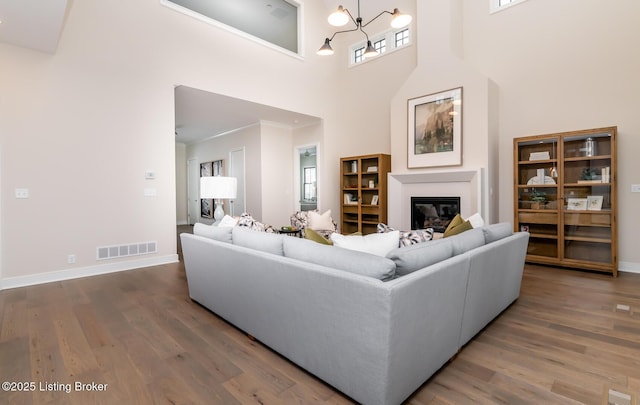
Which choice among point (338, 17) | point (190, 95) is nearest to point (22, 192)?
point (190, 95)

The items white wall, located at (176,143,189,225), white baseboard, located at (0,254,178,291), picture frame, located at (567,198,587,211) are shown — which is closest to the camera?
white baseboard, located at (0,254,178,291)

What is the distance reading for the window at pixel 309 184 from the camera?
7914 millimetres

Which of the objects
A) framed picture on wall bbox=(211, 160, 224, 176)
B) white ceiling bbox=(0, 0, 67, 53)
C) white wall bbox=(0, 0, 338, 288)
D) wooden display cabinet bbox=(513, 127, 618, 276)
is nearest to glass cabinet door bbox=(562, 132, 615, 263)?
wooden display cabinet bbox=(513, 127, 618, 276)

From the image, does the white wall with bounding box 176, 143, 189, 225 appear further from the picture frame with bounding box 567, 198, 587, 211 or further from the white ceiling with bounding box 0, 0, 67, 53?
the picture frame with bounding box 567, 198, 587, 211

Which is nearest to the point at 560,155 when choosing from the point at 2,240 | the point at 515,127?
the point at 515,127

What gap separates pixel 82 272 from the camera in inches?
161

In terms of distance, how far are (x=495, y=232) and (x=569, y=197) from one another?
2511 mm

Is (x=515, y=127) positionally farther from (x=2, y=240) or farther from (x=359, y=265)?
(x=2, y=240)

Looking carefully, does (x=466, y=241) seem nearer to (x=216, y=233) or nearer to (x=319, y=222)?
(x=216, y=233)

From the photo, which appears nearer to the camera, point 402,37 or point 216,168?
point 402,37

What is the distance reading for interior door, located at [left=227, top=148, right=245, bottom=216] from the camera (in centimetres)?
796

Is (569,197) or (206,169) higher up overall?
(206,169)

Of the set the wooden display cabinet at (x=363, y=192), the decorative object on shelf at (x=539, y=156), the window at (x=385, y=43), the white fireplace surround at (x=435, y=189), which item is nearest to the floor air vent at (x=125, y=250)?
the wooden display cabinet at (x=363, y=192)

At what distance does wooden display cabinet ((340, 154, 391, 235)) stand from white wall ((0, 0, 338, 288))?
2946 mm
